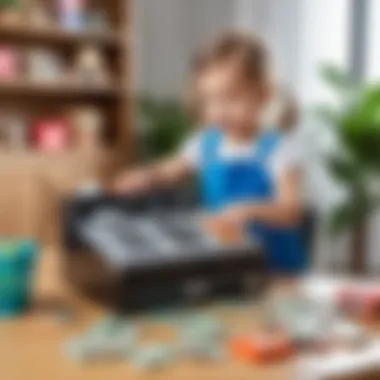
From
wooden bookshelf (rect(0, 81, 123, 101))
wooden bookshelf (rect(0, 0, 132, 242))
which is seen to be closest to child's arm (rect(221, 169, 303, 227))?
wooden bookshelf (rect(0, 0, 132, 242))

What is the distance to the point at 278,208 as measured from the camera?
1.73 meters

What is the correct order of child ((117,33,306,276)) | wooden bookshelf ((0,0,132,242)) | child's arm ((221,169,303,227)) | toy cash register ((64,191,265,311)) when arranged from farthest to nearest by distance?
wooden bookshelf ((0,0,132,242))
child ((117,33,306,276))
child's arm ((221,169,303,227))
toy cash register ((64,191,265,311))

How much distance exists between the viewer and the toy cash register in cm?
124

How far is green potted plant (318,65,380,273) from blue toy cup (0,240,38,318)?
2.25m

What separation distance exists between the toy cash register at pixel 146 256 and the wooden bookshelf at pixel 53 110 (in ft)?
6.47

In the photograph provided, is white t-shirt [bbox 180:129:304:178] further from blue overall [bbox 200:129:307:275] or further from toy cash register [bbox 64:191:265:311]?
toy cash register [bbox 64:191:265:311]

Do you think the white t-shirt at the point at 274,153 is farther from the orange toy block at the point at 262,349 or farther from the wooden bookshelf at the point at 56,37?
the wooden bookshelf at the point at 56,37

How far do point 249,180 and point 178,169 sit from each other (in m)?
0.22

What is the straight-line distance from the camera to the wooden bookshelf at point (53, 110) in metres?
3.47

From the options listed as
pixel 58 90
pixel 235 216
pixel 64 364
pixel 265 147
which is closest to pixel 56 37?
pixel 58 90

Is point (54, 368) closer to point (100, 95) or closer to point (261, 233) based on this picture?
point (261, 233)

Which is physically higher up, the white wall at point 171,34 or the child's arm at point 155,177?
the white wall at point 171,34

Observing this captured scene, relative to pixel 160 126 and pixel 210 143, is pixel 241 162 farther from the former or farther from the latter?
pixel 160 126

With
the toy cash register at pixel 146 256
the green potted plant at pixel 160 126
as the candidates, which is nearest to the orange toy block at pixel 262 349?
the toy cash register at pixel 146 256
